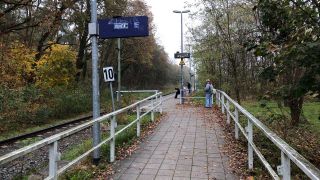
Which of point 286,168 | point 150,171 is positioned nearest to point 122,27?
point 150,171

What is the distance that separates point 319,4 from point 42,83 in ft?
80.2

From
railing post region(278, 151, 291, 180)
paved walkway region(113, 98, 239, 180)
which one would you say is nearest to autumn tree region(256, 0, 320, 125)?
paved walkway region(113, 98, 239, 180)

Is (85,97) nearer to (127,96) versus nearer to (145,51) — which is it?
(127,96)

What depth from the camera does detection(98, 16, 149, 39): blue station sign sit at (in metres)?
8.77

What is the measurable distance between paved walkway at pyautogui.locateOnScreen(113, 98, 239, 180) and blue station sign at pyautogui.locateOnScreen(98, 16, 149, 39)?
2673 mm

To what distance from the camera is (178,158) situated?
348 inches

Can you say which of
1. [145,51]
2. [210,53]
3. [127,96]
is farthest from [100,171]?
[145,51]

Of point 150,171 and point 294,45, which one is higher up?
point 294,45

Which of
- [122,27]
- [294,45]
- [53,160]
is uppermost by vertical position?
[122,27]

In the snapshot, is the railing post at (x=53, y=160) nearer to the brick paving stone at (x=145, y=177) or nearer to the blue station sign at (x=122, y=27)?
the brick paving stone at (x=145, y=177)

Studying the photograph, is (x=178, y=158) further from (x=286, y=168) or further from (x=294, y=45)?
(x=286, y=168)

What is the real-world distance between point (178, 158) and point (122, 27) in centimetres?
306

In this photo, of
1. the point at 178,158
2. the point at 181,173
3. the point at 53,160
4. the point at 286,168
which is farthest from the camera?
the point at 178,158

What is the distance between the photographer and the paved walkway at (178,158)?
7.45 m
